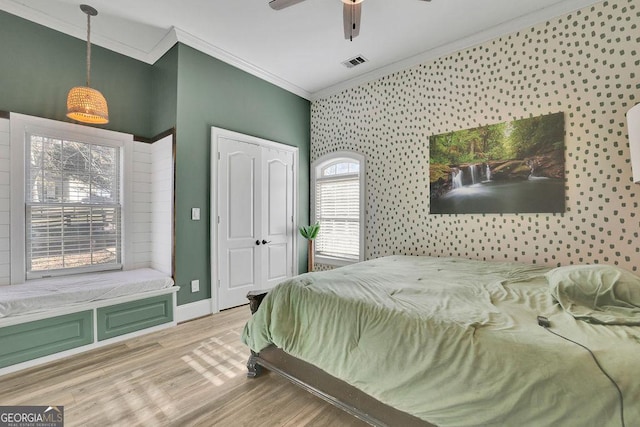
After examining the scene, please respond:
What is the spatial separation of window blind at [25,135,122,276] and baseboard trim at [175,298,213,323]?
3.22 feet

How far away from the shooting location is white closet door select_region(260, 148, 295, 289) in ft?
13.0

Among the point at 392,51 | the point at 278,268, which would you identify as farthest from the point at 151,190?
the point at 392,51

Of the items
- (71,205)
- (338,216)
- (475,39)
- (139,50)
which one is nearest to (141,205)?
(71,205)

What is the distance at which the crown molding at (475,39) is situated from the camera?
8.43 feet

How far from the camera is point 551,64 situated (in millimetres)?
2631

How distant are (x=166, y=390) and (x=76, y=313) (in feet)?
4.06

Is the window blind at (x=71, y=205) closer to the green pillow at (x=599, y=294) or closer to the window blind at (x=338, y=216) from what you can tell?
the window blind at (x=338, y=216)

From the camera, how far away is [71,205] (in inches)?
117

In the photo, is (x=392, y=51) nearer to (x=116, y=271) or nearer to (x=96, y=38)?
(x=96, y=38)

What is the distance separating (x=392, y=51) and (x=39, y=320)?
4.38 meters

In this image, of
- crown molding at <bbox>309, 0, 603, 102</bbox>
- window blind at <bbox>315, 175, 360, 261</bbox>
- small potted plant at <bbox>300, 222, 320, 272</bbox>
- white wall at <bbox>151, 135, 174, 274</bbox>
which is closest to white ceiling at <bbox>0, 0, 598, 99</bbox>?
crown molding at <bbox>309, 0, 603, 102</bbox>

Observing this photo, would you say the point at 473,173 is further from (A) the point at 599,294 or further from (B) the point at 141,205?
(B) the point at 141,205

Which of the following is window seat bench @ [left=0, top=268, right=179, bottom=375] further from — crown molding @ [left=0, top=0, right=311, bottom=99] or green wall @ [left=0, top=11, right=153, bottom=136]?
crown molding @ [left=0, top=0, right=311, bottom=99]

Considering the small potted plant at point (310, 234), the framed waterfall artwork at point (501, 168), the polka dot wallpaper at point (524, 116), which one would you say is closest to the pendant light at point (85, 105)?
the small potted plant at point (310, 234)
